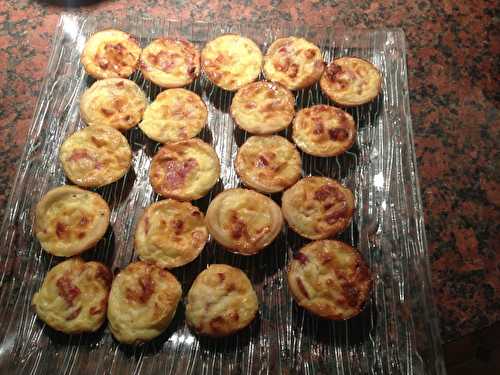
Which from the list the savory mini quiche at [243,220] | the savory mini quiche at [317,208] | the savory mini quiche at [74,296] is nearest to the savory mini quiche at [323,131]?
the savory mini quiche at [317,208]

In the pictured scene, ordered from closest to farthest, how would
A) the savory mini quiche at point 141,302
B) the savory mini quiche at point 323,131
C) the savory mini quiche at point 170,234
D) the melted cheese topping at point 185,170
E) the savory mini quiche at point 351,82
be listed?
the savory mini quiche at point 141,302 < the savory mini quiche at point 170,234 < the melted cheese topping at point 185,170 < the savory mini quiche at point 323,131 < the savory mini quiche at point 351,82

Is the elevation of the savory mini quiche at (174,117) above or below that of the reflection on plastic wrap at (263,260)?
above

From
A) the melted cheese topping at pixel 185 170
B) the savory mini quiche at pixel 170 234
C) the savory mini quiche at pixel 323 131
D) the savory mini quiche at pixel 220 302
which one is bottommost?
the savory mini quiche at pixel 220 302

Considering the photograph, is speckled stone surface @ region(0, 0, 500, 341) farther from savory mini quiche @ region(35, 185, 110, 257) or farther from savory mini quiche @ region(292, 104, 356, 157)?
savory mini quiche @ region(292, 104, 356, 157)

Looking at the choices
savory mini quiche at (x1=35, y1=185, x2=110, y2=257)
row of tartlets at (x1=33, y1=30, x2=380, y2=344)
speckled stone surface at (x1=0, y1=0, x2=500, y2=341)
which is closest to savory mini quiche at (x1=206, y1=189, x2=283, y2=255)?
row of tartlets at (x1=33, y1=30, x2=380, y2=344)

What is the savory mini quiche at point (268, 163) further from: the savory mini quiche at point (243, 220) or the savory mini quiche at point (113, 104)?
the savory mini quiche at point (113, 104)

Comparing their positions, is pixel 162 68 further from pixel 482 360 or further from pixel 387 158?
pixel 482 360

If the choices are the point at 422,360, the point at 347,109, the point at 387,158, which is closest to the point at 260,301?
the point at 422,360
